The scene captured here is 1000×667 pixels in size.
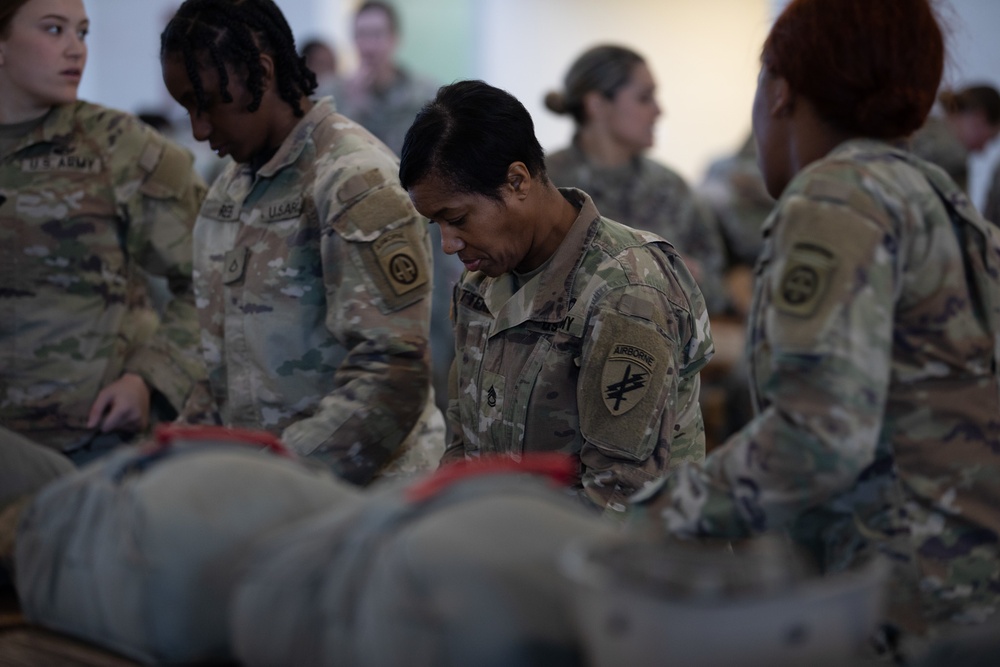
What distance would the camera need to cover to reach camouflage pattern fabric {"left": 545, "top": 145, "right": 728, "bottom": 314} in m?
4.48

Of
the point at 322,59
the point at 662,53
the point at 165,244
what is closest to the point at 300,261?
the point at 165,244

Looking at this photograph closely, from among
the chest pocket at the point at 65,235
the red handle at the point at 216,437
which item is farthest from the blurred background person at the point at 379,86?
the red handle at the point at 216,437

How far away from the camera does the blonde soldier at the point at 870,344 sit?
1.29m

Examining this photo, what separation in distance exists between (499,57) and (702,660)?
8552 mm

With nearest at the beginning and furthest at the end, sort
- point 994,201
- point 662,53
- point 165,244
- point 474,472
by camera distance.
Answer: point 474,472 → point 165,244 → point 994,201 → point 662,53

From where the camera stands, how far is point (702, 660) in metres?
0.97

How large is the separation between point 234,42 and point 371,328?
600mm

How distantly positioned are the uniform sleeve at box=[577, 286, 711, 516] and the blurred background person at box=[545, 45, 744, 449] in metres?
2.52

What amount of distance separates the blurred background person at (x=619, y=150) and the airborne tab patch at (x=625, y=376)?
2.57 meters

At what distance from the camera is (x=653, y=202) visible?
4.58 m

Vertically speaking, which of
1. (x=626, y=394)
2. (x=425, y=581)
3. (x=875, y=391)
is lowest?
(x=626, y=394)

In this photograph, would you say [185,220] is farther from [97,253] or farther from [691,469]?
[691,469]

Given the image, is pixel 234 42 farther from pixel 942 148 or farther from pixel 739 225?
pixel 739 225

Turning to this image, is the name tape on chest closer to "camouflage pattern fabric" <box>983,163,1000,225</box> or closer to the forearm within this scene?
the forearm
